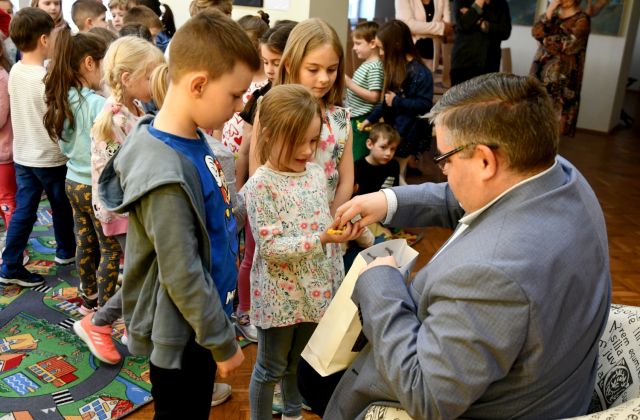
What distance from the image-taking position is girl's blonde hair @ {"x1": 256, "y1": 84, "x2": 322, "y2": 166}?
189cm

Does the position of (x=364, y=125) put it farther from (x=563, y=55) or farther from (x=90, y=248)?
(x=563, y=55)

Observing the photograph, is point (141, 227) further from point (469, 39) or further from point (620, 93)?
point (620, 93)

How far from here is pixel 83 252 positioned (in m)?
2.99

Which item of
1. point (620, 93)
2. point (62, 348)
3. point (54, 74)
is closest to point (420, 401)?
point (62, 348)

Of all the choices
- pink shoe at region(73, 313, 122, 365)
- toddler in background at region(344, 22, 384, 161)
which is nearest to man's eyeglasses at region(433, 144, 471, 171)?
pink shoe at region(73, 313, 122, 365)

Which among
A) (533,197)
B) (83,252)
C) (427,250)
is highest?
(533,197)

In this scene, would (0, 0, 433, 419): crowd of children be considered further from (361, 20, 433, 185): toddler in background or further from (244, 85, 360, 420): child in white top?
(361, 20, 433, 185): toddler in background

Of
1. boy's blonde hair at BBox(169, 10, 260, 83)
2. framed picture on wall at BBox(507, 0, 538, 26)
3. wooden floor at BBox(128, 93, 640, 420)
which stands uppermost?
boy's blonde hair at BBox(169, 10, 260, 83)

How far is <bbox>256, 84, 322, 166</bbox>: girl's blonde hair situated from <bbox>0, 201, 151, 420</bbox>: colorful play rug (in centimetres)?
128

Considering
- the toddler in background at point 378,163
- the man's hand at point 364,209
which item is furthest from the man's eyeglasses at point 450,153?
the toddler in background at point 378,163

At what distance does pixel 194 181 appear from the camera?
143 centimetres

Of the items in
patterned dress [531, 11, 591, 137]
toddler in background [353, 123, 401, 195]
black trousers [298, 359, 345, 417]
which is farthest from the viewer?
patterned dress [531, 11, 591, 137]

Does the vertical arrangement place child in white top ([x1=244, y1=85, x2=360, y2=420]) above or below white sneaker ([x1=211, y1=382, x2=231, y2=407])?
above

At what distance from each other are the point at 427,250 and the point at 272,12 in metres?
2.70
